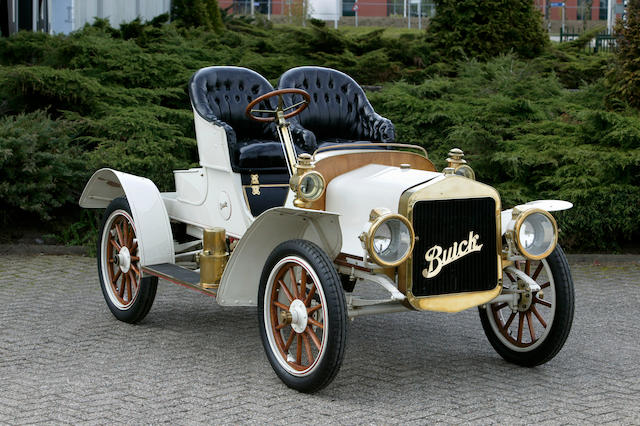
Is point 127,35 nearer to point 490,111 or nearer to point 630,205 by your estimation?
point 490,111

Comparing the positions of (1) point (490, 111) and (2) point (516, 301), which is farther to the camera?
(1) point (490, 111)

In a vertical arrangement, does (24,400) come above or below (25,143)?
below

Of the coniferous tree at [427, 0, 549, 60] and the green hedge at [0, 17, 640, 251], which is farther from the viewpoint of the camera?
the coniferous tree at [427, 0, 549, 60]

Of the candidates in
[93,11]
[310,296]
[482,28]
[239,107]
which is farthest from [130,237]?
[93,11]

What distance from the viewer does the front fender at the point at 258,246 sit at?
4.94 meters

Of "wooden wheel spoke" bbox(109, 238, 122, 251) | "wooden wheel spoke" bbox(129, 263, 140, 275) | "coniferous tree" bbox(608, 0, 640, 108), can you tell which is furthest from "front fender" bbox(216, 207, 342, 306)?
"coniferous tree" bbox(608, 0, 640, 108)

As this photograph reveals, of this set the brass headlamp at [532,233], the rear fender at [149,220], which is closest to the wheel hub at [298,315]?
the brass headlamp at [532,233]

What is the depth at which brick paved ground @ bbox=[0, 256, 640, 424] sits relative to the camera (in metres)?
4.37

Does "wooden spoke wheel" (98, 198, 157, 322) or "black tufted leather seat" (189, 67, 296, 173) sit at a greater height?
"black tufted leather seat" (189, 67, 296, 173)

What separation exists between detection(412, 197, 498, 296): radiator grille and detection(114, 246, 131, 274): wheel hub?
2.32 meters

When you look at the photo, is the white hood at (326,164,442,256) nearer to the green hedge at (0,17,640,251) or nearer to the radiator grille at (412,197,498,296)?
the radiator grille at (412,197,498,296)

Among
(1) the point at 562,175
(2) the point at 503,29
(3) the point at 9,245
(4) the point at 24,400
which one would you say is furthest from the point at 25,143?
(2) the point at 503,29

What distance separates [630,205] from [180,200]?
4333 mm

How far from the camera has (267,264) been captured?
4.82 metres
